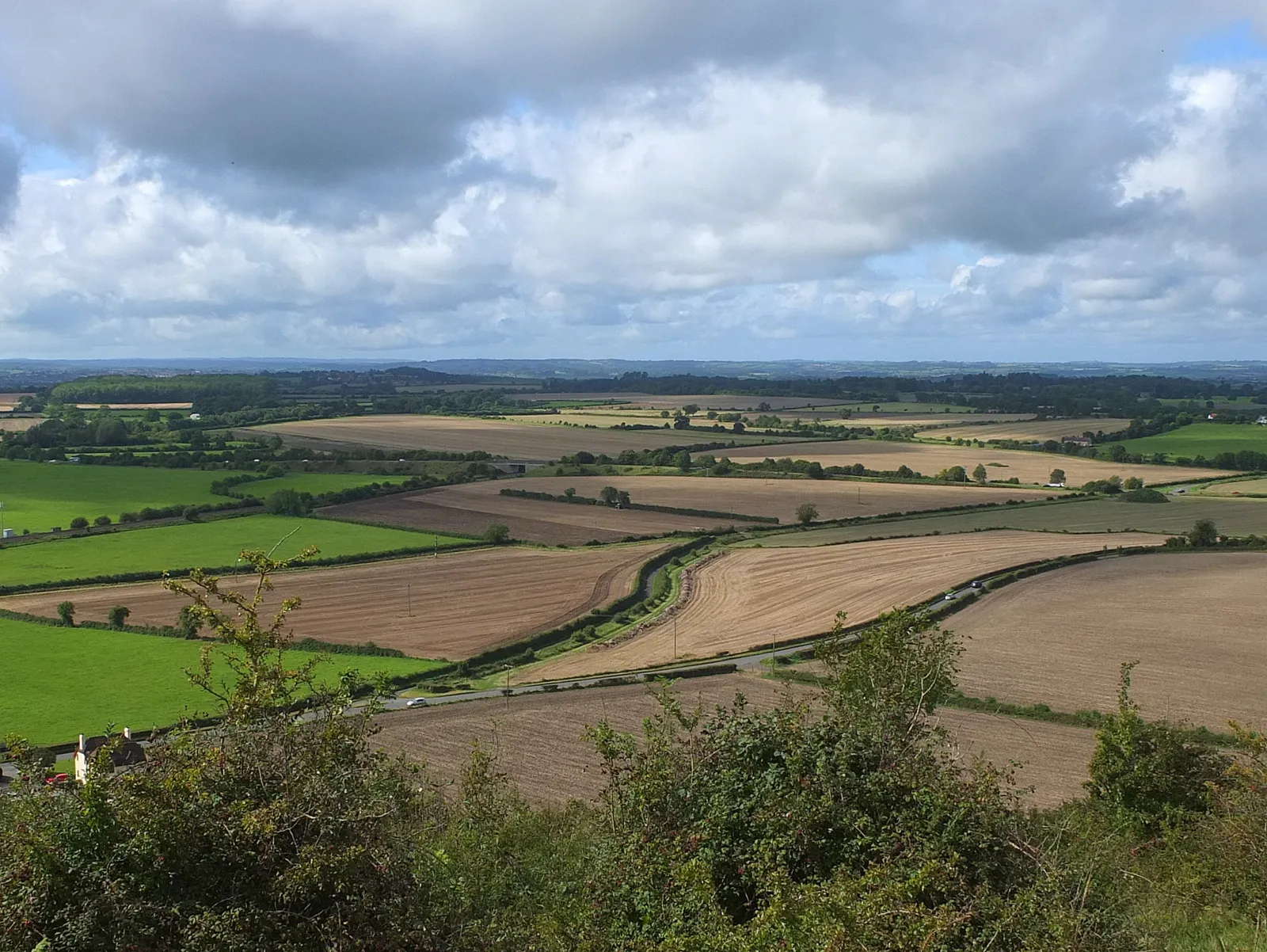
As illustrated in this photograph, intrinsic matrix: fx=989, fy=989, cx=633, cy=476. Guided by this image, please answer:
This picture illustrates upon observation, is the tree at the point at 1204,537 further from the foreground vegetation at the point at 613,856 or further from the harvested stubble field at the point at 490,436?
the harvested stubble field at the point at 490,436

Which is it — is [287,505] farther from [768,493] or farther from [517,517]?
[768,493]

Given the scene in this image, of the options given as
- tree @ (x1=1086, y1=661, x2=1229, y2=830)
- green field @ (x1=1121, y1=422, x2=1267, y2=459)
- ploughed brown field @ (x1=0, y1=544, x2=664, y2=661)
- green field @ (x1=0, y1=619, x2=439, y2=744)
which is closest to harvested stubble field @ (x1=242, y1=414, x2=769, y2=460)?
green field @ (x1=1121, y1=422, x2=1267, y2=459)

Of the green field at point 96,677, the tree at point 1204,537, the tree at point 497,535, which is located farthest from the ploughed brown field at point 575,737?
the tree at point 1204,537

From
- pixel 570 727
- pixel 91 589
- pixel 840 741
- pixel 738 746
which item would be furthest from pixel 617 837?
pixel 91 589

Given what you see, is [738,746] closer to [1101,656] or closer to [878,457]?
[1101,656]

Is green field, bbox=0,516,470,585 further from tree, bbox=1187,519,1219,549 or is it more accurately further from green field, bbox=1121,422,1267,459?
green field, bbox=1121,422,1267,459

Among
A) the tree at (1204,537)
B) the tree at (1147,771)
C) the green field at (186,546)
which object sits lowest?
the green field at (186,546)
